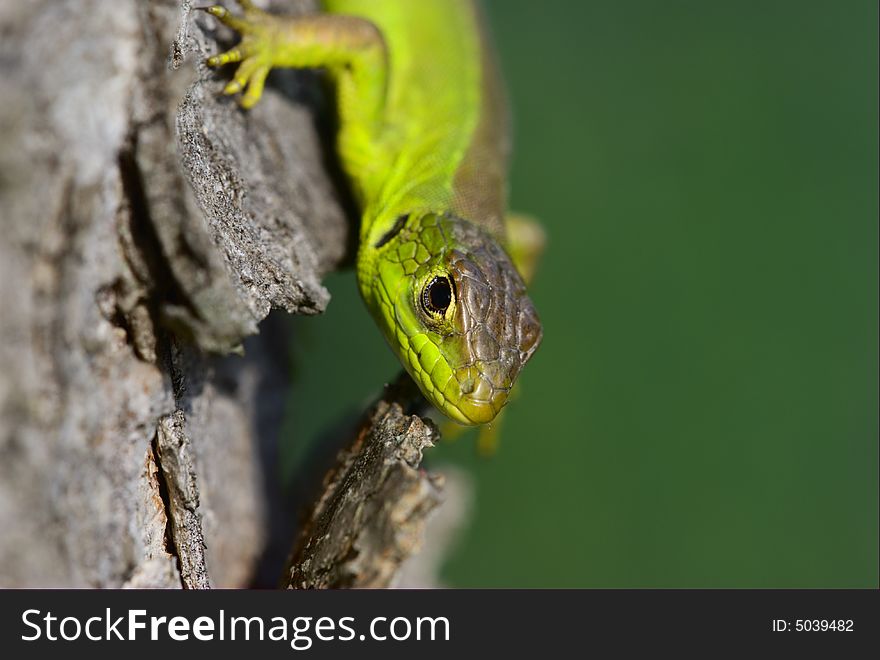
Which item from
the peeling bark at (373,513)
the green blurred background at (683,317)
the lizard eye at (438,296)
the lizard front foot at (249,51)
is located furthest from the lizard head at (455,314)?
the green blurred background at (683,317)

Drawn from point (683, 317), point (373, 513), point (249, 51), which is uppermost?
point (249, 51)

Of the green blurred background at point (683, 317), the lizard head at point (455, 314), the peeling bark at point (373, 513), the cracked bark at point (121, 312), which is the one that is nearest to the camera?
the cracked bark at point (121, 312)

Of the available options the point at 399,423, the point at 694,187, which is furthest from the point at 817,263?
the point at 399,423

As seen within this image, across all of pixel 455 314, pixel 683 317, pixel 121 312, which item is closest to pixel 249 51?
pixel 455 314

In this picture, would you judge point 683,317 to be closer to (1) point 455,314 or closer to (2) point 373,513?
(1) point 455,314

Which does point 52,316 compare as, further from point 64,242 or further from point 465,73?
point 465,73

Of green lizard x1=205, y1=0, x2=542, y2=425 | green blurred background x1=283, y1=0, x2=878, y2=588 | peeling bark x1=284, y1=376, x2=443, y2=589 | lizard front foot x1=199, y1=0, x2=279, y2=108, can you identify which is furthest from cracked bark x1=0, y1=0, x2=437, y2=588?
green blurred background x1=283, y1=0, x2=878, y2=588

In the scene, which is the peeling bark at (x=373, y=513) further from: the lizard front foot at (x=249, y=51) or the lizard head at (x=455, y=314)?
the lizard front foot at (x=249, y=51)
